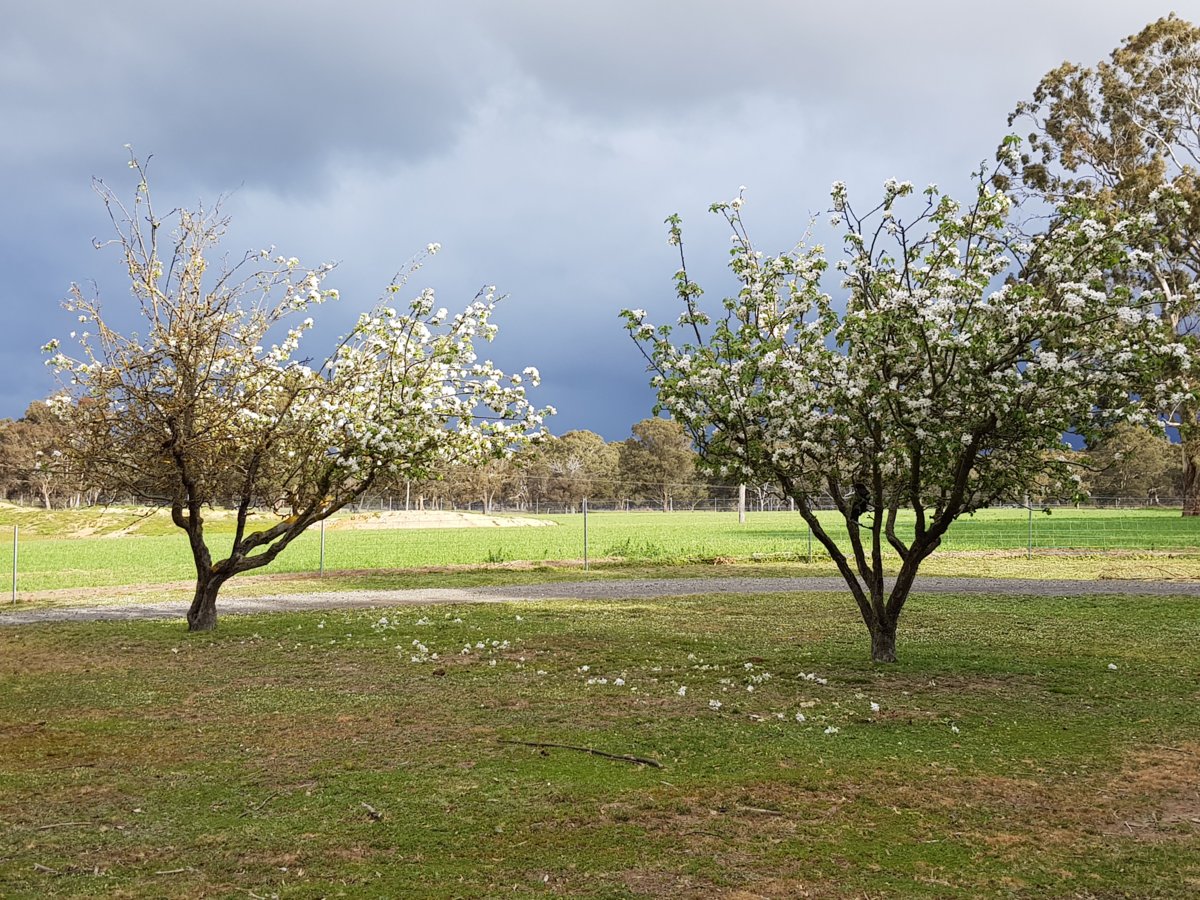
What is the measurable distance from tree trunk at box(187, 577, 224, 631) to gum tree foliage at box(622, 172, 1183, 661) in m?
8.01

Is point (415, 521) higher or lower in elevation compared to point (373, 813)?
higher

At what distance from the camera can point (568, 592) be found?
20.0 metres

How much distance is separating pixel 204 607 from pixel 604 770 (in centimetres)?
964

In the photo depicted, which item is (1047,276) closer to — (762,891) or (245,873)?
(762,891)

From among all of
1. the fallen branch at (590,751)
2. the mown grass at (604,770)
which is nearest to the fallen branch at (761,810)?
the mown grass at (604,770)

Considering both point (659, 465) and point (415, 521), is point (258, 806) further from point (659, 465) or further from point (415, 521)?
point (659, 465)

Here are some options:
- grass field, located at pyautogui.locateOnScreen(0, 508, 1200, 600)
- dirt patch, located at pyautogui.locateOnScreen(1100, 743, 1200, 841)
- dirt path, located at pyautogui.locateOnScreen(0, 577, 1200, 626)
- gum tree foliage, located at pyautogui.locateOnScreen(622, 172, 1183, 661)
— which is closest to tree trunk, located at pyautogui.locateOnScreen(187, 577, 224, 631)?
dirt path, located at pyautogui.locateOnScreen(0, 577, 1200, 626)

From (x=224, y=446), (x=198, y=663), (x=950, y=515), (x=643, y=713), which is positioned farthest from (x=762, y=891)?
(x=224, y=446)

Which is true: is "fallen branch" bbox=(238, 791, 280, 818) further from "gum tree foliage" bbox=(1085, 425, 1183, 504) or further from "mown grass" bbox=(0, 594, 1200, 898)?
"gum tree foliage" bbox=(1085, 425, 1183, 504)

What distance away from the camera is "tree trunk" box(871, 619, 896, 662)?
34.2 feet

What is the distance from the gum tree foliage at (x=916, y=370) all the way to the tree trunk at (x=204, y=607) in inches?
315

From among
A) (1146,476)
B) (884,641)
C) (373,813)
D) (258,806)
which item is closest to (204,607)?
(258,806)

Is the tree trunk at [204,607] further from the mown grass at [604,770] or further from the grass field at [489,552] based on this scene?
the grass field at [489,552]

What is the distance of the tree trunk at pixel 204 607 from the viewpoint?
Answer: 13.8 metres
